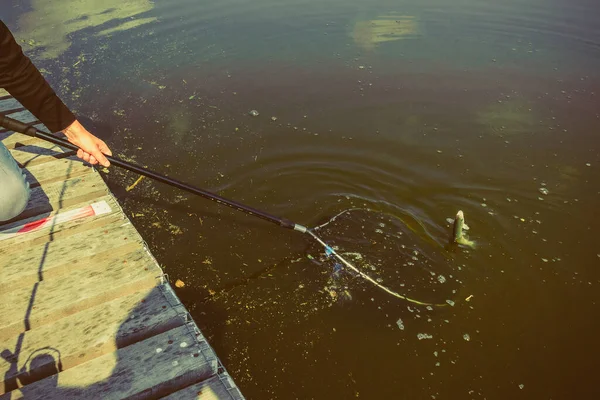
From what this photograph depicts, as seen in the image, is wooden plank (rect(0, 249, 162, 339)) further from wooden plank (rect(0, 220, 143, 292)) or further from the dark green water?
the dark green water

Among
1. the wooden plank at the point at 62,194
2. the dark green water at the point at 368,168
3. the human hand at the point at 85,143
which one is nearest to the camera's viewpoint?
the human hand at the point at 85,143

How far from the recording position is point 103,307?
2582 mm

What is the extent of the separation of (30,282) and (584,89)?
29.5 ft

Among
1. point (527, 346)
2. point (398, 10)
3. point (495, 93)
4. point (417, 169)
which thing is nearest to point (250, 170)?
point (417, 169)

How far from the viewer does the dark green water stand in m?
3.28

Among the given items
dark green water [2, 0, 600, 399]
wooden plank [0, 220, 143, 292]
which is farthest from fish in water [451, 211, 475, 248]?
wooden plank [0, 220, 143, 292]

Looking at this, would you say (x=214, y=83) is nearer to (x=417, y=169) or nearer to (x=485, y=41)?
(x=417, y=169)

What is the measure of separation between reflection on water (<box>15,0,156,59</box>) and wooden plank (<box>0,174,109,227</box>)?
6.16 m

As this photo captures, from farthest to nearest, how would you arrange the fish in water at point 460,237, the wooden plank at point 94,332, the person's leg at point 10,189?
1. the fish in water at point 460,237
2. the person's leg at point 10,189
3. the wooden plank at point 94,332

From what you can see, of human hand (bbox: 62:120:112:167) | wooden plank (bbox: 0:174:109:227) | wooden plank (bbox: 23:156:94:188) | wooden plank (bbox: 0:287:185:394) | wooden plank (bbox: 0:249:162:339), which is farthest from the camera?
wooden plank (bbox: 23:156:94:188)

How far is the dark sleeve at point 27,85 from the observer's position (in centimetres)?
232

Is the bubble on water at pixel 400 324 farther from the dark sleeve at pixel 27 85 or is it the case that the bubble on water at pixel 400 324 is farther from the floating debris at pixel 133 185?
the floating debris at pixel 133 185

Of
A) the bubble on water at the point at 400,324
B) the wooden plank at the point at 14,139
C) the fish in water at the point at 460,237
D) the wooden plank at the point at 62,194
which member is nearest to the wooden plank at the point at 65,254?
the wooden plank at the point at 62,194

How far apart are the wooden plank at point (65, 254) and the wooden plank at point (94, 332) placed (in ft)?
1.67
